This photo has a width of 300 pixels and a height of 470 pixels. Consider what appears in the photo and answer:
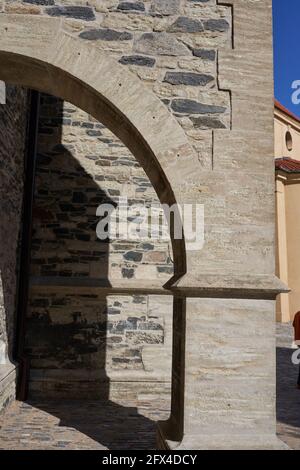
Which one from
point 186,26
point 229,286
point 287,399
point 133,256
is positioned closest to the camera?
point 229,286

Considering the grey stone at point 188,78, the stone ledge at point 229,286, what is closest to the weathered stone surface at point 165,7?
the grey stone at point 188,78

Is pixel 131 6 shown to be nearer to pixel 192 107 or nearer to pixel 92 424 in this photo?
pixel 192 107

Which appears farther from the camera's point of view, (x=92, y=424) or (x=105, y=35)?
(x=92, y=424)

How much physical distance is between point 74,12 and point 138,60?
2.11 ft

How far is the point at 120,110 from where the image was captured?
11.6 feet

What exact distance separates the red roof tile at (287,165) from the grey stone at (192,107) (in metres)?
13.2

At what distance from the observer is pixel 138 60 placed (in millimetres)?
3619

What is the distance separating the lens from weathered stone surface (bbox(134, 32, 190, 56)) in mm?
3650

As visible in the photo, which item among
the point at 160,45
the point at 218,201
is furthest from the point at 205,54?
the point at 218,201

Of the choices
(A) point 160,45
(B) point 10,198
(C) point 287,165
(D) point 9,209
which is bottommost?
(D) point 9,209

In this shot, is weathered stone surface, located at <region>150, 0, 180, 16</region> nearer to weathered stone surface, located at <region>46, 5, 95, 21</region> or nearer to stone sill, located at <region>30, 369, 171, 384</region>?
weathered stone surface, located at <region>46, 5, 95, 21</region>

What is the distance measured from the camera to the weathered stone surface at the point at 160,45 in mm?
3650

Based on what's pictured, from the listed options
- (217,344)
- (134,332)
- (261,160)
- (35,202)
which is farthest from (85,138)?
(217,344)

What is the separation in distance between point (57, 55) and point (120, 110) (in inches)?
25.4
